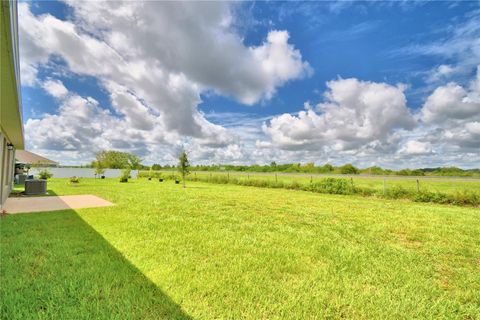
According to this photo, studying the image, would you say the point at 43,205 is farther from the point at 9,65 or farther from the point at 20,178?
the point at 20,178

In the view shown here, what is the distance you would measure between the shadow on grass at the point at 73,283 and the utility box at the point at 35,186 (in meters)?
9.97

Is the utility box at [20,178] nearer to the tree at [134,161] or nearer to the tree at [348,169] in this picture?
the tree at [134,161]

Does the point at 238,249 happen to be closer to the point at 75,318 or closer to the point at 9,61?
the point at 75,318

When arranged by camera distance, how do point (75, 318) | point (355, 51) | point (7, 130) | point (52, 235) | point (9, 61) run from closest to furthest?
point (75, 318) < point (9, 61) < point (52, 235) < point (7, 130) < point (355, 51)

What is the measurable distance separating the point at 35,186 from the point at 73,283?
1338 cm

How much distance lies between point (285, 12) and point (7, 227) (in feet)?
41.8

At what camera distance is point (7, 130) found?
9016 millimetres

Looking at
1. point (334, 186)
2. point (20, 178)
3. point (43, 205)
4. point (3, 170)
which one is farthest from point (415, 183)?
point (20, 178)

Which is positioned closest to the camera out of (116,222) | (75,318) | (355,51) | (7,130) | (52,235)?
(75,318)

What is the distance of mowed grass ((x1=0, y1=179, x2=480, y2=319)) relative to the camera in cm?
249

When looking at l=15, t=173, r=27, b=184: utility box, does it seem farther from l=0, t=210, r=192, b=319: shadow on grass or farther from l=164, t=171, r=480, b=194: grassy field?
l=0, t=210, r=192, b=319: shadow on grass

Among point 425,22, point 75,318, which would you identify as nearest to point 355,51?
point 425,22

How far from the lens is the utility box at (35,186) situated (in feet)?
41.0

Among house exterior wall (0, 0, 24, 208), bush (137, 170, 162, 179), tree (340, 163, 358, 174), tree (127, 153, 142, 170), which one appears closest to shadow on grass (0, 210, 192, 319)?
house exterior wall (0, 0, 24, 208)
